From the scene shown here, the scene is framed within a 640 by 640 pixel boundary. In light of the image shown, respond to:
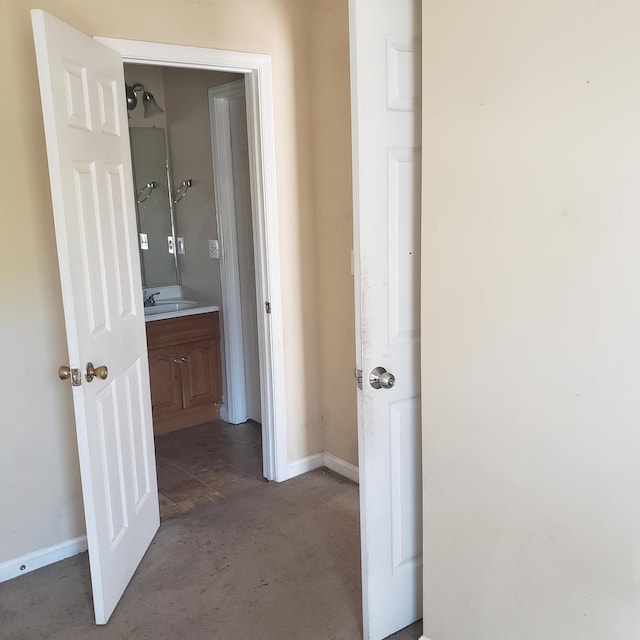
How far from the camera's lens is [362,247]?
182 cm

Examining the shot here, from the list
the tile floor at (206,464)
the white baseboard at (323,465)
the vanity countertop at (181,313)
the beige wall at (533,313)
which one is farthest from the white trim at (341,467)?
the beige wall at (533,313)

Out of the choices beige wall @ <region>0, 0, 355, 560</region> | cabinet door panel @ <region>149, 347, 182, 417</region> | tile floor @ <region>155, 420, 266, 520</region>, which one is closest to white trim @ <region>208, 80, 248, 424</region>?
tile floor @ <region>155, 420, 266, 520</region>

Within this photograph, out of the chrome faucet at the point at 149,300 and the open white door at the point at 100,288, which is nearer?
the open white door at the point at 100,288

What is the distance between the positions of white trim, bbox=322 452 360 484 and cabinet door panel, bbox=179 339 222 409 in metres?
1.13

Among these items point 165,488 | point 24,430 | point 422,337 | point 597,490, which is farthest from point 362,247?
point 165,488

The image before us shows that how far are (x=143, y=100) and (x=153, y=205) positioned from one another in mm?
690

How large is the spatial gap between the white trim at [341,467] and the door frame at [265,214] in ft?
0.86

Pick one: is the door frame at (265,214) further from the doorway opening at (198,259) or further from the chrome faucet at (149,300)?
the chrome faucet at (149,300)

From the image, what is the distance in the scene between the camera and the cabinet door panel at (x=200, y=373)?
13.5 feet

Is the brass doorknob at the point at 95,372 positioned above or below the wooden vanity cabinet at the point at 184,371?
above

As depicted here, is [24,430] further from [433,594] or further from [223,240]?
[223,240]

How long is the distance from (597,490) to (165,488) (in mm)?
2412

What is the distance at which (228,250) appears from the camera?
13.4 ft

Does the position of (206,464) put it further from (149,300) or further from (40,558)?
(149,300)
